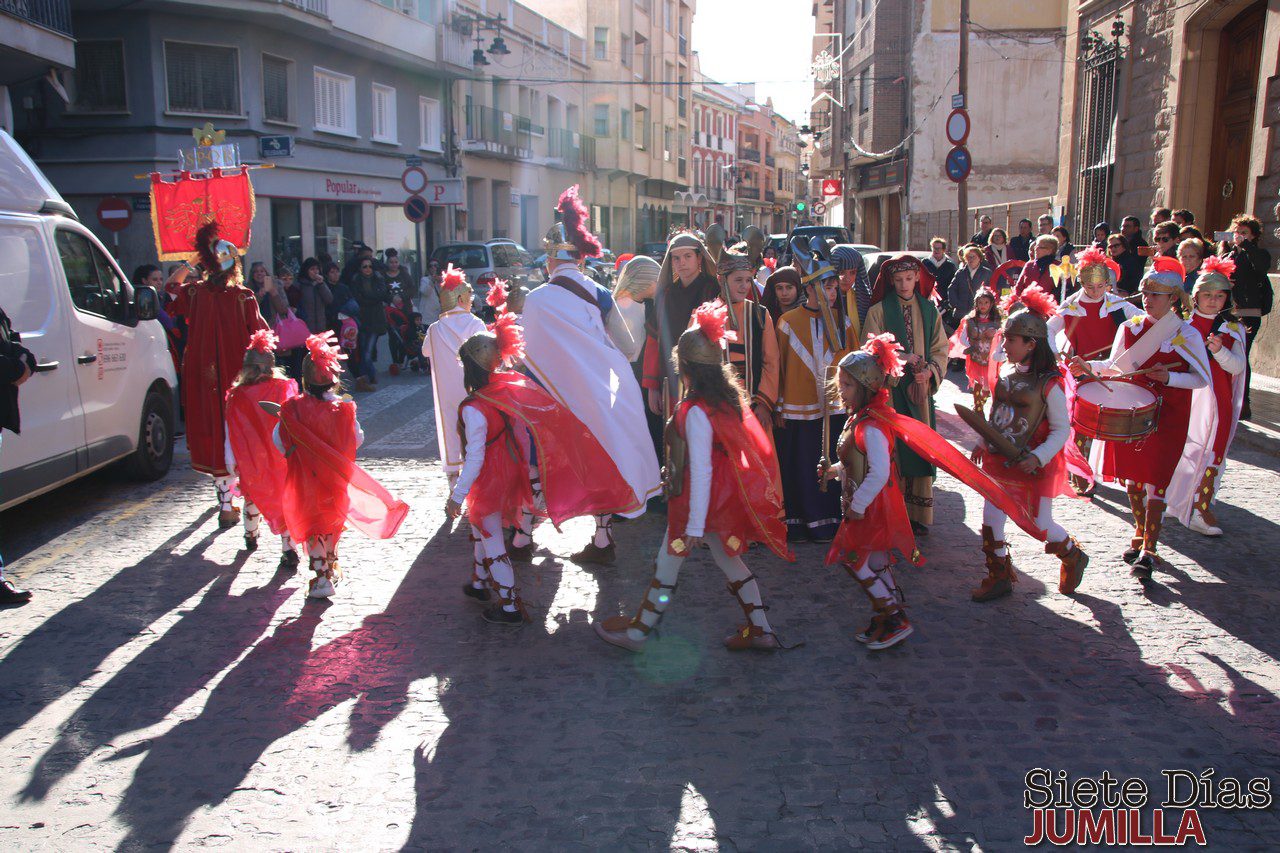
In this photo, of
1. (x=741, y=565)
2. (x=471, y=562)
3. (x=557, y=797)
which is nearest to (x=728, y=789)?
(x=557, y=797)

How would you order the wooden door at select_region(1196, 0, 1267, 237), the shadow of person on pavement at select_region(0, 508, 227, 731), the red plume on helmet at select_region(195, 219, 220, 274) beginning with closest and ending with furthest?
1. the shadow of person on pavement at select_region(0, 508, 227, 731)
2. the red plume on helmet at select_region(195, 219, 220, 274)
3. the wooden door at select_region(1196, 0, 1267, 237)

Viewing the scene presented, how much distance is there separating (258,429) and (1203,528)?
19.5 feet

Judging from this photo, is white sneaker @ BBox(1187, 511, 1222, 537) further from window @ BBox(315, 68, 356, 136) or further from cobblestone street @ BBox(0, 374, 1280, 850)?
window @ BBox(315, 68, 356, 136)

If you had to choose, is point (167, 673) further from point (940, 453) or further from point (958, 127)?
point (958, 127)

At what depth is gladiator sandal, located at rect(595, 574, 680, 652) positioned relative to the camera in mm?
4770

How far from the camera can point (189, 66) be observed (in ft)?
71.1

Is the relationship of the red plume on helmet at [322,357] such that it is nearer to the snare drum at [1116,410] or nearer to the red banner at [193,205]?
the red banner at [193,205]

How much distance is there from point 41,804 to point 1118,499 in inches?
280

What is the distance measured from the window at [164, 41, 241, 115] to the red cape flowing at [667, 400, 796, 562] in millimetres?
20358

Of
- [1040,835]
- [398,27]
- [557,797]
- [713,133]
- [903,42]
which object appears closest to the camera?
[1040,835]

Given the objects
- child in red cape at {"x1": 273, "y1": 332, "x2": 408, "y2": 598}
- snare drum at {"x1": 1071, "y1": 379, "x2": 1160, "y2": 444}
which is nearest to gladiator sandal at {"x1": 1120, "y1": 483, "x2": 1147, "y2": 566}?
snare drum at {"x1": 1071, "y1": 379, "x2": 1160, "y2": 444}

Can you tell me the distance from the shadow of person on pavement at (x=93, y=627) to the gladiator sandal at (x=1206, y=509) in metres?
6.00

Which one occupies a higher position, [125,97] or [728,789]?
[125,97]

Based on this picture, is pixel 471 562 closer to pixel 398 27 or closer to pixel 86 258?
pixel 86 258
